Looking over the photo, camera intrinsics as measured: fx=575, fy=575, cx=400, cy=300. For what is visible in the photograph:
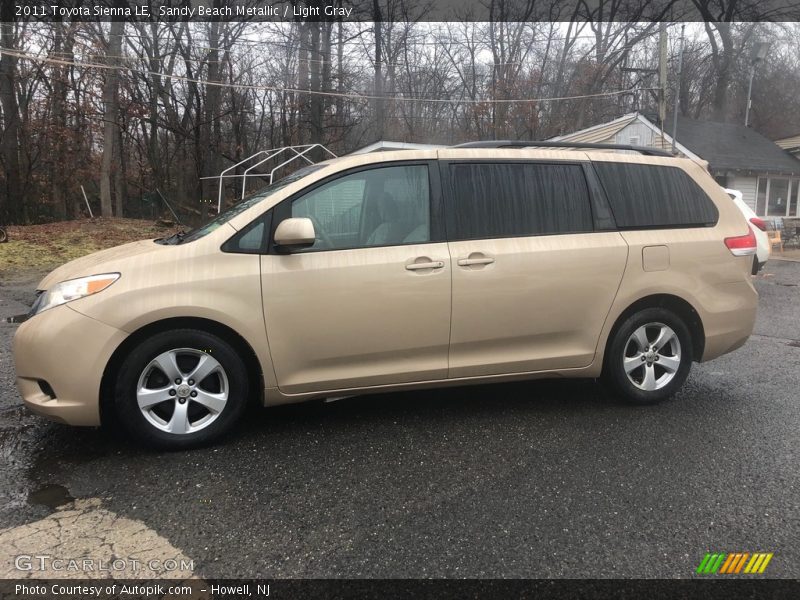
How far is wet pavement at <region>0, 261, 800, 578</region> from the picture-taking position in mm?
2418

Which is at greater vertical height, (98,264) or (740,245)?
(740,245)

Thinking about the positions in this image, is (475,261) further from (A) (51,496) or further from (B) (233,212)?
(A) (51,496)

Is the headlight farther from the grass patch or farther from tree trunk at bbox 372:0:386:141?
tree trunk at bbox 372:0:386:141

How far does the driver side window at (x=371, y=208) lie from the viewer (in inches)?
140

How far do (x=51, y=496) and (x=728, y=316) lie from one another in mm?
4444

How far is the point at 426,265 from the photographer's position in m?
3.57

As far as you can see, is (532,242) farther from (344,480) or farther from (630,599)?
(630,599)

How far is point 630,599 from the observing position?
2160mm

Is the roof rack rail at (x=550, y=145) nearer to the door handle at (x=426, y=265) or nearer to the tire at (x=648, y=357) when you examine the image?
the door handle at (x=426, y=265)

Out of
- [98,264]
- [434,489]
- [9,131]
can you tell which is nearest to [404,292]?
[434,489]

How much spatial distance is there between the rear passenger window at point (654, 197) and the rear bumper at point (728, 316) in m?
0.52

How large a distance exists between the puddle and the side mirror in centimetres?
170

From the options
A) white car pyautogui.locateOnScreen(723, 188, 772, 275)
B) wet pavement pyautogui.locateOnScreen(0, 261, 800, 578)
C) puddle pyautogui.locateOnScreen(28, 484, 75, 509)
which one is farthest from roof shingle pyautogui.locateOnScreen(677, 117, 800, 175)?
puddle pyautogui.locateOnScreen(28, 484, 75, 509)

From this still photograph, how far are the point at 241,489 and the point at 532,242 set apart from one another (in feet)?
7.67
